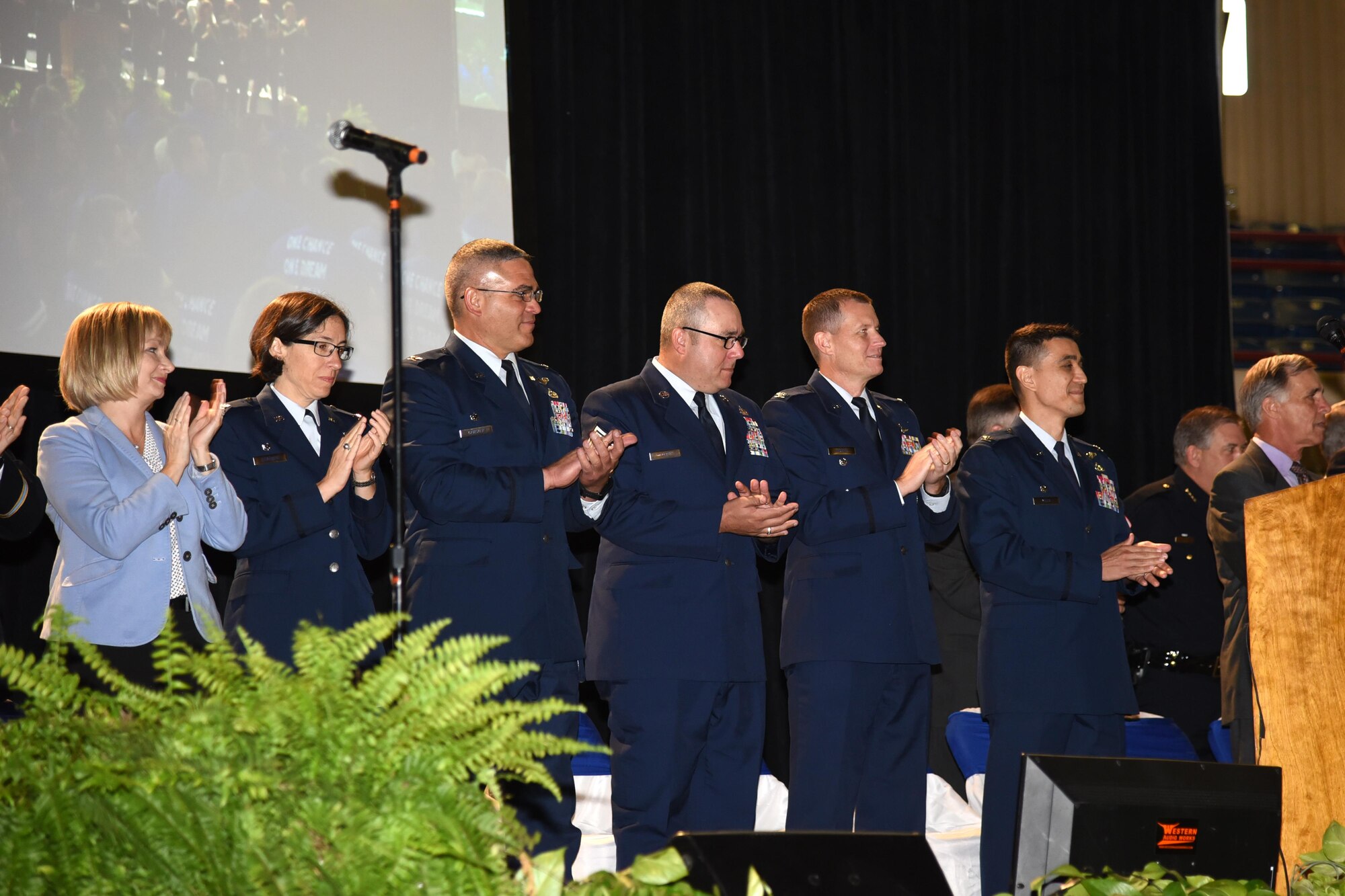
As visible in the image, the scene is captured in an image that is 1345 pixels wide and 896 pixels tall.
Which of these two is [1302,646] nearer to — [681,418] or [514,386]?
[681,418]

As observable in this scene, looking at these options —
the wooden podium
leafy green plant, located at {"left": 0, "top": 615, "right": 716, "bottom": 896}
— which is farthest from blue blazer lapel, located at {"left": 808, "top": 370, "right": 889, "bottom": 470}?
leafy green plant, located at {"left": 0, "top": 615, "right": 716, "bottom": 896}

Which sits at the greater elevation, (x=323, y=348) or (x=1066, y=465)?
(x=323, y=348)

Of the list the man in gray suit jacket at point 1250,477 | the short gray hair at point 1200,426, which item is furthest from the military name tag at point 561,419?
the short gray hair at point 1200,426

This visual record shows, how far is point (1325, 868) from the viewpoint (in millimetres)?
2090

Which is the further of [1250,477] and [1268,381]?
[1268,381]

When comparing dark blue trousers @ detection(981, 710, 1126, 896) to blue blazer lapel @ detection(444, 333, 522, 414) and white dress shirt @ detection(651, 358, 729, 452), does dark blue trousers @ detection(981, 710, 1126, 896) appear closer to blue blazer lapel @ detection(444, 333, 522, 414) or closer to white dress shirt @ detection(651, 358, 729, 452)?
white dress shirt @ detection(651, 358, 729, 452)

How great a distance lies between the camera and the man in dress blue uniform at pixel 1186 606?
193 inches

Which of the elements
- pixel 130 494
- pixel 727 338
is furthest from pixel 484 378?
pixel 130 494

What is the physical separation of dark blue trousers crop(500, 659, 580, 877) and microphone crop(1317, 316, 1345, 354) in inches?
98.2

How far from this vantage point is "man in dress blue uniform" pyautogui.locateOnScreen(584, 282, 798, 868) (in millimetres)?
3512

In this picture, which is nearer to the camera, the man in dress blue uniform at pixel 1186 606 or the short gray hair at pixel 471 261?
the short gray hair at pixel 471 261

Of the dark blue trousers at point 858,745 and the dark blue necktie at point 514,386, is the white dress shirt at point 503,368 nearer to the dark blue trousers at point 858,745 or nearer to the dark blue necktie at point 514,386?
the dark blue necktie at point 514,386

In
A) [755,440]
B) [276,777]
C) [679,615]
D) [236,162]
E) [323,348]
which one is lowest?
[679,615]

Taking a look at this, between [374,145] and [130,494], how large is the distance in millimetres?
1057
